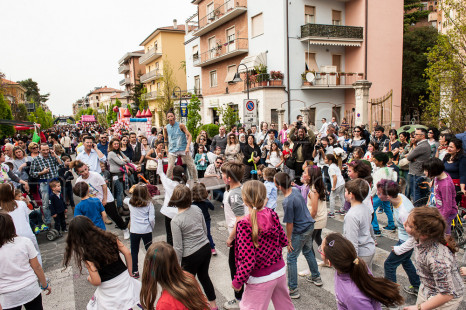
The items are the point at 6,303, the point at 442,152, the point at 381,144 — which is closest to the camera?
the point at 6,303

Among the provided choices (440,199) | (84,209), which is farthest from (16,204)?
(440,199)

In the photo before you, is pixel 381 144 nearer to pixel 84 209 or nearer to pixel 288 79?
pixel 84 209

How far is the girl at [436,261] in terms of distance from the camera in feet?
8.30

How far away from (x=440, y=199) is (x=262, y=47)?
62.6 ft

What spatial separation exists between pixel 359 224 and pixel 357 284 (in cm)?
123

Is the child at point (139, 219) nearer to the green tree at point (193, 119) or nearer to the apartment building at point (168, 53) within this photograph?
the green tree at point (193, 119)

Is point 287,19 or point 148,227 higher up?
point 287,19

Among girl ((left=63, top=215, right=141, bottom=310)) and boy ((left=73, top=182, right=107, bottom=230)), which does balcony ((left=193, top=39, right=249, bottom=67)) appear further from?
girl ((left=63, top=215, right=141, bottom=310))

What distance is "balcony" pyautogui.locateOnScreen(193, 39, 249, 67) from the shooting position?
74.8 ft

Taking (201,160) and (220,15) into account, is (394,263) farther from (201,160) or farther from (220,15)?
(220,15)

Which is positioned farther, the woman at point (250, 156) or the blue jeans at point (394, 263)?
the woman at point (250, 156)

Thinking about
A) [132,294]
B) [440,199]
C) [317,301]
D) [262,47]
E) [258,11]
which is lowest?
[317,301]

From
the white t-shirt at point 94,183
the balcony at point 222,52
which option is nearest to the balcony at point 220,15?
the balcony at point 222,52

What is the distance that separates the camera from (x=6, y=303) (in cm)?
293
